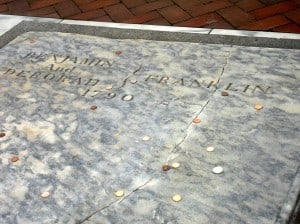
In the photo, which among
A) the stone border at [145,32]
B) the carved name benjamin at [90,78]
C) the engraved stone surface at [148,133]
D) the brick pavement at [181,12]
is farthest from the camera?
the brick pavement at [181,12]

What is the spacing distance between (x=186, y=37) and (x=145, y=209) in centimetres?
119

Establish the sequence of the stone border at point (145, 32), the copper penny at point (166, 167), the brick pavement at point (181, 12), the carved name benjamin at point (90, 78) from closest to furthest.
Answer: the copper penny at point (166, 167), the carved name benjamin at point (90, 78), the stone border at point (145, 32), the brick pavement at point (181, 12)

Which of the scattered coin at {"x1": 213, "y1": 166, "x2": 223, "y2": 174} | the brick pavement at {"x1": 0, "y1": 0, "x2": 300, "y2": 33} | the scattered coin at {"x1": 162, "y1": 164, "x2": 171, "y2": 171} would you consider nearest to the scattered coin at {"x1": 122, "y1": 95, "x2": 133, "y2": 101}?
the scattered coin at {"x1": 162, "y1": 164, "x2": 171, "y2": 171}

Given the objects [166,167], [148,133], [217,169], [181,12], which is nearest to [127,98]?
[148,133]

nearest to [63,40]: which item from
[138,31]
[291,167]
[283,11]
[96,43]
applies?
[96,43]

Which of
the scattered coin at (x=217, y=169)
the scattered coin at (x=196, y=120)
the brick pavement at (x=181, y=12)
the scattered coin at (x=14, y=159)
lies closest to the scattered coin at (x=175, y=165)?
the scattered coin at (x=217, y=169)

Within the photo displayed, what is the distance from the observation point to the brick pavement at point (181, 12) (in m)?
2.35

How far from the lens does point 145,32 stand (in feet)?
7.77

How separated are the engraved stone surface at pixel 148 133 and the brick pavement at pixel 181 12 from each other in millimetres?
313

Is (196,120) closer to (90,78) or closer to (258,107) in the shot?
(258,107)

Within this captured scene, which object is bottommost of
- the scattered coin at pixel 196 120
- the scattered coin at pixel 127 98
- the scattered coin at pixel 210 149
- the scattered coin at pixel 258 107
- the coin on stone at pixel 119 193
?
the coin on stone at pixel 119 193

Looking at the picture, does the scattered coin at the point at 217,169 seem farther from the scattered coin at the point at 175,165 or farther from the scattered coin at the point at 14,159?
the scattered coin at the point at 14,159

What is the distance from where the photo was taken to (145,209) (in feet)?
4.35

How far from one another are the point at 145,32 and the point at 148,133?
2.94ft
